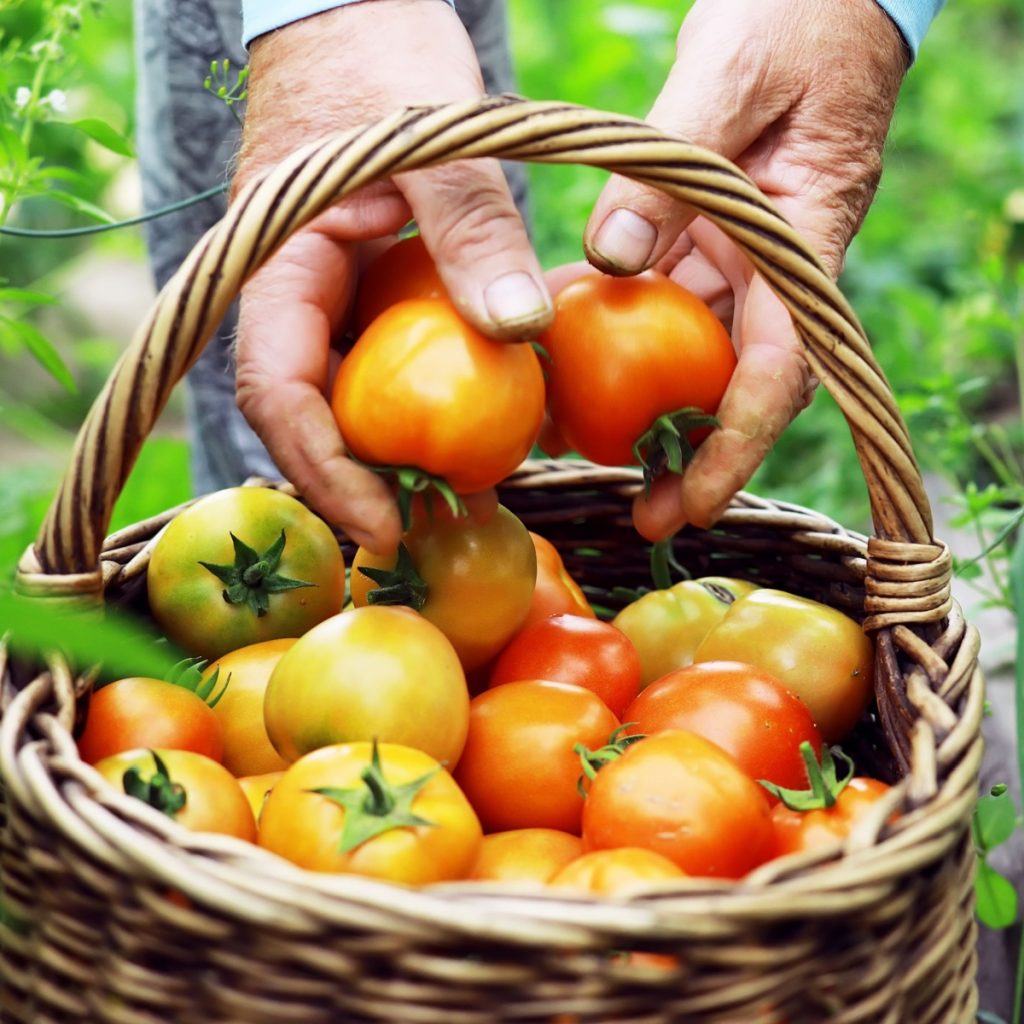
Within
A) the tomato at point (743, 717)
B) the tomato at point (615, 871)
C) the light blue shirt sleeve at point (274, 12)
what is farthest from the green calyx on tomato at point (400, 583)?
the light blue shirt sleeve at point (274, 12)

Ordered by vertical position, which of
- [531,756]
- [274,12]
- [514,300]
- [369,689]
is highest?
[274,12]

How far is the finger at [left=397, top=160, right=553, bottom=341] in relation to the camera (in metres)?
0.95

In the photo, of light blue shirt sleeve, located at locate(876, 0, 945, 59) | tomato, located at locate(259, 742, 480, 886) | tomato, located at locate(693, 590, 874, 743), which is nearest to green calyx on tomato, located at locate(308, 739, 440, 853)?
tomato, located at locate(259, 742, 480, 886)

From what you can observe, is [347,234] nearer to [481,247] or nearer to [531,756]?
[481,247]

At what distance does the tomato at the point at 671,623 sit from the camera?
1362 millimetres

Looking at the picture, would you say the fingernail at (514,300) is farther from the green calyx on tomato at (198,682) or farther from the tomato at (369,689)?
the green calyx on tomato at (198,682)

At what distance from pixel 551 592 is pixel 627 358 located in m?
0.34

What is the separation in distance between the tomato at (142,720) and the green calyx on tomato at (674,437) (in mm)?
452

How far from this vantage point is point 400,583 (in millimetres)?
1156

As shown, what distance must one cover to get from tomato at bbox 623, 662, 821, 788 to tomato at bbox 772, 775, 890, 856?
3.3 inches

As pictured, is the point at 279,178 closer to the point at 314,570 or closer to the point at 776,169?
the point at 314,570

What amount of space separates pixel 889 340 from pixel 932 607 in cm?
200

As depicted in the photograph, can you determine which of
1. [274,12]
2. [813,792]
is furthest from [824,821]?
[274,12]

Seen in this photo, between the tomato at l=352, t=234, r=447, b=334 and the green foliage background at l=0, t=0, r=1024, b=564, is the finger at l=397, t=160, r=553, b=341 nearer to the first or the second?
the tomato at l=352, t=234, r=447, b=334
